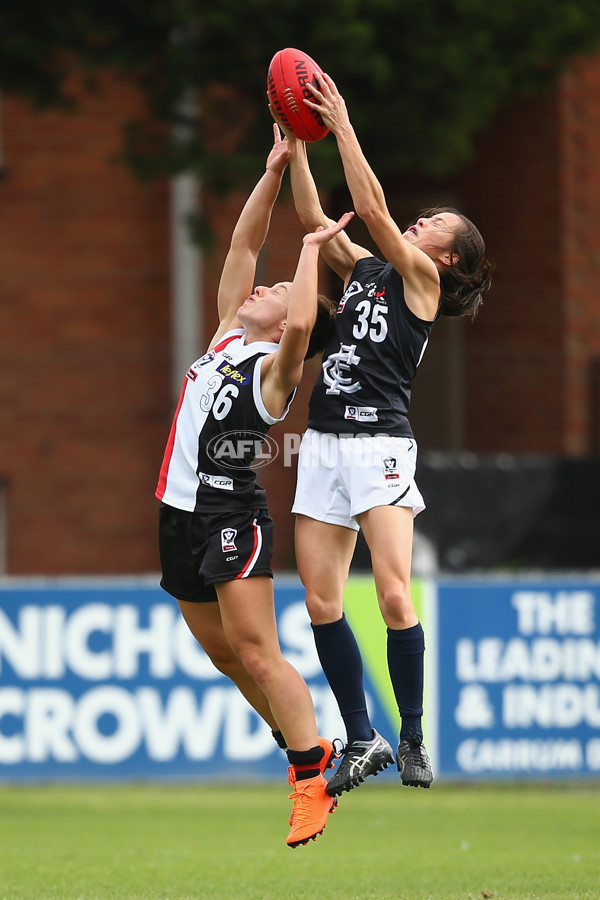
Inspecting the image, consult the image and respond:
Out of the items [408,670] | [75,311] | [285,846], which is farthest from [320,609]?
[75,311]

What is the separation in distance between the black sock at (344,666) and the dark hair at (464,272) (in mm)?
1478

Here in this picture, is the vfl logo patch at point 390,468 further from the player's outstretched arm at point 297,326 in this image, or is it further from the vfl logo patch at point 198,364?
the vfl logo patch at point 198,364

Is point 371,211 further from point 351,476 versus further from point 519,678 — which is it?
point 519,678

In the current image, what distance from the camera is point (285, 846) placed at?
8898 millimetres

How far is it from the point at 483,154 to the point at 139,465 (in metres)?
5.53

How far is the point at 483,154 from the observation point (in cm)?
1669

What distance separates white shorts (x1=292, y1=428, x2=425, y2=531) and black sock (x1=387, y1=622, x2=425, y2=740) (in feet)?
1.72

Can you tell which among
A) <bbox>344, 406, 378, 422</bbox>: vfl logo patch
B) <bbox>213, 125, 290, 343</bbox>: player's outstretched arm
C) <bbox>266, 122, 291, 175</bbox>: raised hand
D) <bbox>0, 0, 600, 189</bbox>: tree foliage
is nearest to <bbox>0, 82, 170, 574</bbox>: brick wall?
<bbox>0, 0, 600, 189</bbox>: tree foliage

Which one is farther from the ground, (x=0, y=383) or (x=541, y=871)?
(x=0, y=383)

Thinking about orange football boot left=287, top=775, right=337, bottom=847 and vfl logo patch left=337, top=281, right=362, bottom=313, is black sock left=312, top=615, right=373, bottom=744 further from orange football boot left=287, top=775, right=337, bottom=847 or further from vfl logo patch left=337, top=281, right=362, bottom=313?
vfl logo patch left=337, top=281, right=362, bottom=313

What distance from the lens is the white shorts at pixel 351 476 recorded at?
6062mm

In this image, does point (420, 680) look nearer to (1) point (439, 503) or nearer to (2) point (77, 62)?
(1) point (439, 503)

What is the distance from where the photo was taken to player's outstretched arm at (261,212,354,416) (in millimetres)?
5828

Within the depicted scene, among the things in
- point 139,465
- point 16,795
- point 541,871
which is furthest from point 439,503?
point 541,871
